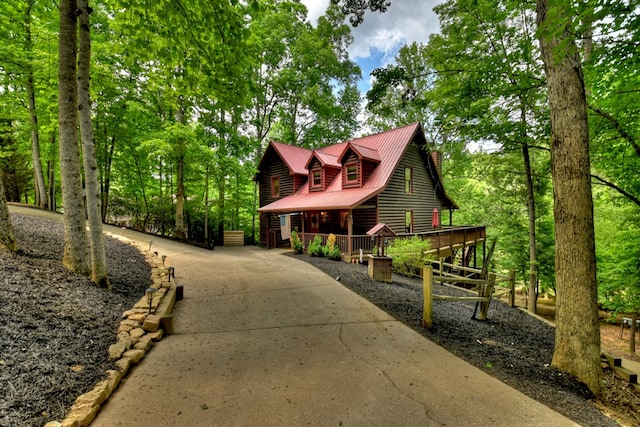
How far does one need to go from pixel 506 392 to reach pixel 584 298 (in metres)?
1.97

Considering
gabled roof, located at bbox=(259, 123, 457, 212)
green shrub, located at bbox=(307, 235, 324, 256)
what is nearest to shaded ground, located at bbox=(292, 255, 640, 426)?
green shrub, located at bbox=(307, 235, 324, 256)

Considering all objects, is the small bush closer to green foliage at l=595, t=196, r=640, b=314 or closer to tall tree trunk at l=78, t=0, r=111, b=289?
tall tree trunk at l=78, t=0, r=111, b=289

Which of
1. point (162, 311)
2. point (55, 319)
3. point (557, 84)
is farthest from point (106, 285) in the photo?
A: point (557, 84)

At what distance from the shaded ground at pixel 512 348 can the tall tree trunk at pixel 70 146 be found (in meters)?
5.95

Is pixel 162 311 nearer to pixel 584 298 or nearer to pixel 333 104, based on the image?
pixel 584 298

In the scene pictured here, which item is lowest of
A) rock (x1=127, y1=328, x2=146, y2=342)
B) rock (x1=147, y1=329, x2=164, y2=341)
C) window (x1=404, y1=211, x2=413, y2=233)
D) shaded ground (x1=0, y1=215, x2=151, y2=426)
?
rock (x1=147, y1=329, x2=164, y2=341)

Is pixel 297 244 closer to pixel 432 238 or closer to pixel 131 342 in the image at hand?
pixel 432 238

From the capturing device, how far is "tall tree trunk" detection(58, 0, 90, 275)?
4.86 m

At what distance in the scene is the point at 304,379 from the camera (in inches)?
122

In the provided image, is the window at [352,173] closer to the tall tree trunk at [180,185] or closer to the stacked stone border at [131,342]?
the tall tree trunk at [180,185]

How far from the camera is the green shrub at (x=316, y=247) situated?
12930 mm

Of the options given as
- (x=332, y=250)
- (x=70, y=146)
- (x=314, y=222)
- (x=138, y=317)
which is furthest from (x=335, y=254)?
(x=70, y=146)

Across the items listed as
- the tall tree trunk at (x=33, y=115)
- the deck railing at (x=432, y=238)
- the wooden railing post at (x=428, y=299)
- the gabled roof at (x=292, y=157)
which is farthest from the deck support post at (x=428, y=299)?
the tall tree trunk at (x=33, y=115)

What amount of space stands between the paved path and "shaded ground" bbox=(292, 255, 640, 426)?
358 mm
